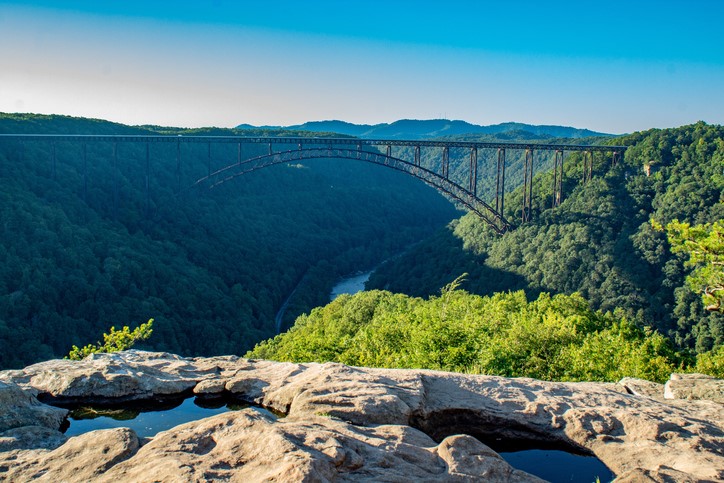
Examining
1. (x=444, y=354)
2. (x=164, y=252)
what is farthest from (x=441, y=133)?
(x=444, y=354)

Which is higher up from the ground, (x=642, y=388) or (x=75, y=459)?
(x=75, y=459)

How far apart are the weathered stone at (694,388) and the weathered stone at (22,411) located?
25.5 ft

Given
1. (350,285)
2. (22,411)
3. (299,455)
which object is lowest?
(350,285)

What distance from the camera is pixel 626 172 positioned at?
152 ft

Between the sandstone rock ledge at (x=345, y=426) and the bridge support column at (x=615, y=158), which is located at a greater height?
the bridge support column at (x=615, y=158)

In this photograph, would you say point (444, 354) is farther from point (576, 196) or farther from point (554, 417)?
point (576, 196)

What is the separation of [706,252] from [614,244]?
30.4m

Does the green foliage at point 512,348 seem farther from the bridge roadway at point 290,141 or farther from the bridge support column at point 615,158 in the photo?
the bridge support column at point 615,158

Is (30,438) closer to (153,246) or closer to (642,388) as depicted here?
(642,388)

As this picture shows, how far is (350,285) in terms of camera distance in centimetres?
5859

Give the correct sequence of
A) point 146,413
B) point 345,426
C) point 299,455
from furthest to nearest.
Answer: point 146,413
point 345,426
point 299,455

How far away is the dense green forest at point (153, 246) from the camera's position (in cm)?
3080

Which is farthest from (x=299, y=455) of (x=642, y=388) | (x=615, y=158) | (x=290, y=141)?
(x=615, y=158)

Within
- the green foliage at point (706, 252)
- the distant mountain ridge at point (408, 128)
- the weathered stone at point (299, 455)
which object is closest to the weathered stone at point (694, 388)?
the green foliage at point (706, 252)
